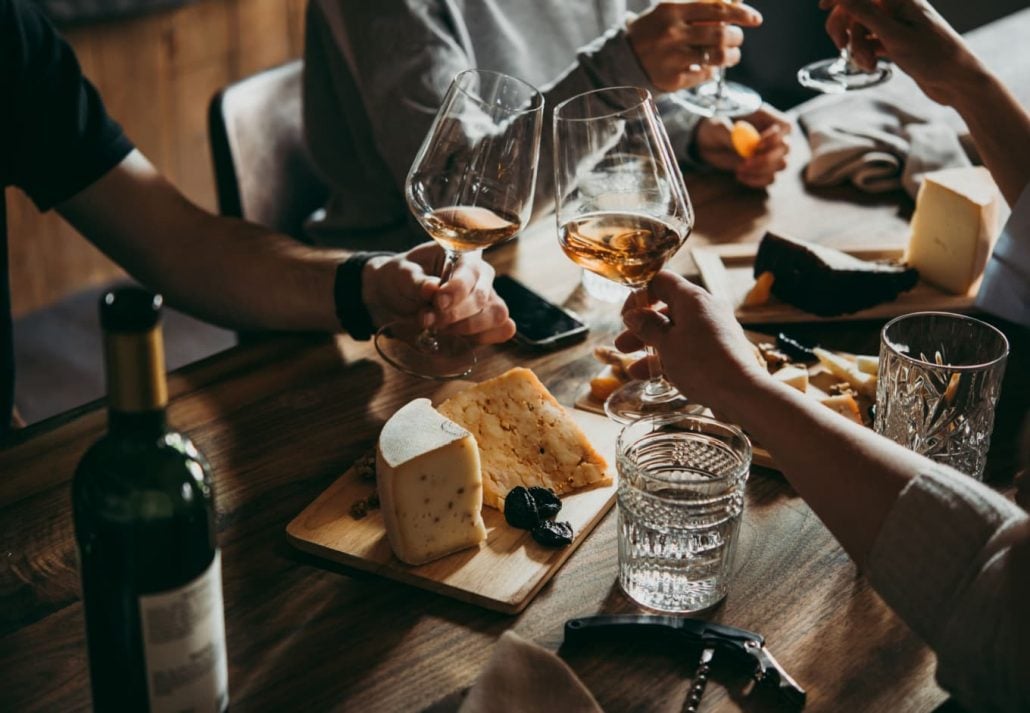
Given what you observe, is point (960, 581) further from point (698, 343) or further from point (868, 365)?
point (868, 365)

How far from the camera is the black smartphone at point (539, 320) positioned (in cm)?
139

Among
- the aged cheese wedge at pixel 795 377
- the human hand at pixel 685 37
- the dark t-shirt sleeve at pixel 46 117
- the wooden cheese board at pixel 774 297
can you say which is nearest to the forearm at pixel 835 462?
the aged cheese wedge at pixel 795 377

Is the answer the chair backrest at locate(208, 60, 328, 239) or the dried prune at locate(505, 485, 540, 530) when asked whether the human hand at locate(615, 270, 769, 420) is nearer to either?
the dried prune at locate(505, 485, 540, 530)

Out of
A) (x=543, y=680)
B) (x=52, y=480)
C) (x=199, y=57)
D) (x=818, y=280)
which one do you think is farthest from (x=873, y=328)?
(x=199, y=57)

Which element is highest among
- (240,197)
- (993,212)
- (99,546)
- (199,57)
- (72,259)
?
(99,546)

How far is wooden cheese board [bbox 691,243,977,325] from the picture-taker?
57.3 inches

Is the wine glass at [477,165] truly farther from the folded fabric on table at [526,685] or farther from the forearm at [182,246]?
the folded fabric on table at [526,685]

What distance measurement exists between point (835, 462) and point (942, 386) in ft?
0.72

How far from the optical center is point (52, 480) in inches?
44.3

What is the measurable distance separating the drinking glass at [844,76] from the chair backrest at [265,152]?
86 cm

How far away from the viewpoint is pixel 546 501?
106cm

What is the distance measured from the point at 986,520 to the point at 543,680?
35cm

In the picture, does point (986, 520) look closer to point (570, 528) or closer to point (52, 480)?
point (570, 528)

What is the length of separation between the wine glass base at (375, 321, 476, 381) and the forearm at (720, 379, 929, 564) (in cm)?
46
